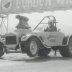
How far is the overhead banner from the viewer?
21.0 metres

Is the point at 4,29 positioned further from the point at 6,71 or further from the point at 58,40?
the point at 6,71

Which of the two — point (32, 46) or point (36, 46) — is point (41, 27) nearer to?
point (36, 46)

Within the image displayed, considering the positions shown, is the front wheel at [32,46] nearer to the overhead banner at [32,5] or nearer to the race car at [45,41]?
the race car at [45,41]

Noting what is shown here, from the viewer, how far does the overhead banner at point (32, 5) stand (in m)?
21.0

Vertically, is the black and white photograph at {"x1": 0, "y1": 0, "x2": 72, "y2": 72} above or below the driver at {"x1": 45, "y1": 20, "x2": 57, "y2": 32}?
below

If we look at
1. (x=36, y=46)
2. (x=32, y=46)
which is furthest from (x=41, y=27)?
(x=32, y=46)

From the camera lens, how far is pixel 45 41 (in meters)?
12.5

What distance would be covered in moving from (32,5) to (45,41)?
431 inches

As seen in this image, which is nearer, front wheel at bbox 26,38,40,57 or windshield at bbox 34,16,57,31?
front wheel at bbox 26,38,40,57

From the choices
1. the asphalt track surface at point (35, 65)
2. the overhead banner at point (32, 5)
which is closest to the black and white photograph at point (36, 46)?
the asphalt track surface at point (35, 65)

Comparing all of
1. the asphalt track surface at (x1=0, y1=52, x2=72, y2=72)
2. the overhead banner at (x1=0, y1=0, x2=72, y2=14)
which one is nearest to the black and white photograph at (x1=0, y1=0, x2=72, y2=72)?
the asphalt track surface at (x1=0, y1=52, x2=72, y2=72)

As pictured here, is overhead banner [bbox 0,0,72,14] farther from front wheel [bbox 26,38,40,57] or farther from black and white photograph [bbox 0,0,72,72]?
front wheel [bbox 26,38,40,57]

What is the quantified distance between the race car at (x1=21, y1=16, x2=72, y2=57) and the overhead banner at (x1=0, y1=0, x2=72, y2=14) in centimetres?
716

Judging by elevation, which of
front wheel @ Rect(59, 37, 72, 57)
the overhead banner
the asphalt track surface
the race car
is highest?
the overhead banner
